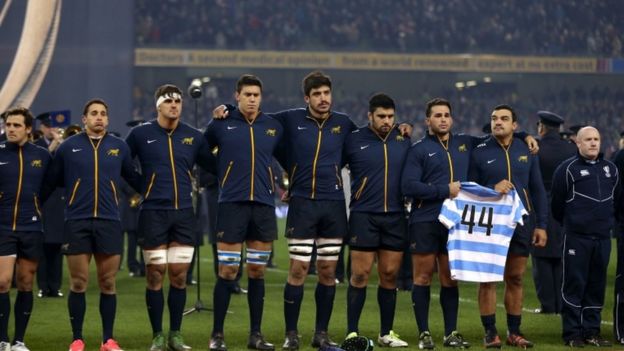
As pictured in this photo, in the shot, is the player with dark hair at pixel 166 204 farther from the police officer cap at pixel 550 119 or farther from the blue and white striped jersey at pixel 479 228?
the police officer cap at pixel 550 119

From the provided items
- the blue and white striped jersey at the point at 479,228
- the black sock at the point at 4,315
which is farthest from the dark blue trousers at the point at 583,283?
the black sock at the point at 4,315

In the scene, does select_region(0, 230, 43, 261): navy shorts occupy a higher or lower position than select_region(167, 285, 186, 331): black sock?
higher

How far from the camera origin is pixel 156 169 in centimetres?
1016

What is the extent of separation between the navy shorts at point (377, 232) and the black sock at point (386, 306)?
385 millimetres

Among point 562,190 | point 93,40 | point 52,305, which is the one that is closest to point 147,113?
point 93,40

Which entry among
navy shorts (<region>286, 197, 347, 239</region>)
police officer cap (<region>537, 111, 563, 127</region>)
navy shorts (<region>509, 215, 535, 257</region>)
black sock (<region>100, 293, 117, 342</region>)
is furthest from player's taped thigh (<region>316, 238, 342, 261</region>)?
police officer cap (<region>537, 111, 563, 127</region>)

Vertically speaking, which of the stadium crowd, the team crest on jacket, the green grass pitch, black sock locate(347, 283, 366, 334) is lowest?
the green grass pitch

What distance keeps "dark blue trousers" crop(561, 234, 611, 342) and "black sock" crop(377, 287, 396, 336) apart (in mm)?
1545

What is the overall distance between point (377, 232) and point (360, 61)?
38.9 meters

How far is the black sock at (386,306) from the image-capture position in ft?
34.9

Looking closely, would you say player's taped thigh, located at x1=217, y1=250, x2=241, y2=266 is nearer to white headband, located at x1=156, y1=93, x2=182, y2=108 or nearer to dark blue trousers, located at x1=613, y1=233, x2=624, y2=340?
white headband, located at x1=156, y1=93, x2=182, y2=108

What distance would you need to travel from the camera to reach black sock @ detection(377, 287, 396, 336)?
10625 millimetres

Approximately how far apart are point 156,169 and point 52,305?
4475 millimetres

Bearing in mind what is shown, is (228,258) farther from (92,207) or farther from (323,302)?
(92,207)
